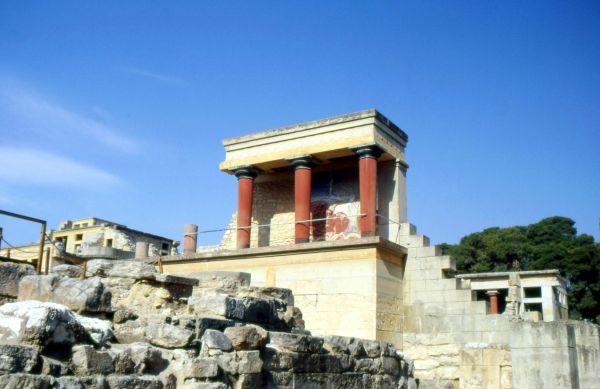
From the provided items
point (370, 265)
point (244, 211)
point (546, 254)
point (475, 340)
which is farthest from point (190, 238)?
point (546, 254)

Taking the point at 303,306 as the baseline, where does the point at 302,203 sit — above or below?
above

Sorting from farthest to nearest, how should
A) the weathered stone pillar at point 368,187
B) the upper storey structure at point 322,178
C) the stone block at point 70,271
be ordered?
the upper storey structure at point 322,178
the weathered stone pillar at point 368,187
the stone block at point 70,271

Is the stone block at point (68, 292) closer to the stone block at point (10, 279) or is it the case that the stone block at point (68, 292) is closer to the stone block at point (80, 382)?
the stone block at point (10, 279)

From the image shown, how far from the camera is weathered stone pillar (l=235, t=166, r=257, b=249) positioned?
1703cm

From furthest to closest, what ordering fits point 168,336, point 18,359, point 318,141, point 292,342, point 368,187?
point 318,141, point 368,187, point 292,342, point 168,336, point 18,359

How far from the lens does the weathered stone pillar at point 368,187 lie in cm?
1527

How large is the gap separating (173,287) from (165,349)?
1.84m

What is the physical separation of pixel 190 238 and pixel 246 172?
2515 millimetres

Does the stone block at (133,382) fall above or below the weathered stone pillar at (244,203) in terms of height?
below

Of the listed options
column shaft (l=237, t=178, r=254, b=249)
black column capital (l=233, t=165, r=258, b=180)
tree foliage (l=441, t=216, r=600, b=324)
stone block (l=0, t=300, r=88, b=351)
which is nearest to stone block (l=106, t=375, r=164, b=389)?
stone block (l=0, t=300, r=88, b=351)

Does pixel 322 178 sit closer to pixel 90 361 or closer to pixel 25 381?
pixel 90 361

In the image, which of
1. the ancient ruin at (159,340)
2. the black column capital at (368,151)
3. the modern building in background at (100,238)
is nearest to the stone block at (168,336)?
the ancient ruin at (159,340)

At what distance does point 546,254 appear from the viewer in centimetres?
3947

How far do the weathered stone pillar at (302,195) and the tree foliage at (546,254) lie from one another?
78.5 feet
